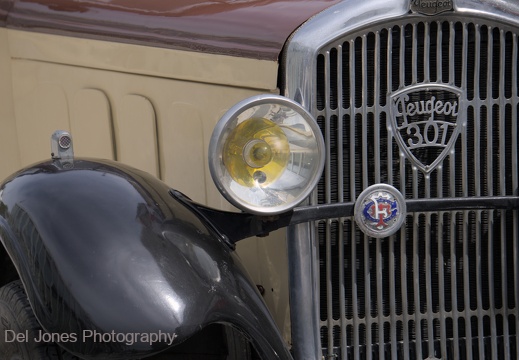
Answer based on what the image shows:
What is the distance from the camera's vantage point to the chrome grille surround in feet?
8.13

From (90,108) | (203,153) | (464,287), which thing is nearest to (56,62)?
(90,108)

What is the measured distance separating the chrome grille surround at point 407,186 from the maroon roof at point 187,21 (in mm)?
117

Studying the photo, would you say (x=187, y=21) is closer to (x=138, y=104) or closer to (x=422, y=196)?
(x=138, y=104)

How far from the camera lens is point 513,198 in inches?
101

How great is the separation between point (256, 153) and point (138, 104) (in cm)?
70

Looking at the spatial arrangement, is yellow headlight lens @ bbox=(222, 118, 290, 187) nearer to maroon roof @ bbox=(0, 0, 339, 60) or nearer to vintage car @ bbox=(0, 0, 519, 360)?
vintage car @ bbox=(0, 0, 519, 360)

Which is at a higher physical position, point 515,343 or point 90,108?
point 90,108

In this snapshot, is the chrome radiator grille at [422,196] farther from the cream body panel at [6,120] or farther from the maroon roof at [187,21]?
the cream body panel at [6,120]

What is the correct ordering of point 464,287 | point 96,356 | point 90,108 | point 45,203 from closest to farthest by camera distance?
point 96,356, point 45,203, point 464,287, point 90,108

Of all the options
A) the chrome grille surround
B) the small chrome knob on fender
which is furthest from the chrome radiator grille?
the small chrome knob on fender

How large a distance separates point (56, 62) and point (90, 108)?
226 mm

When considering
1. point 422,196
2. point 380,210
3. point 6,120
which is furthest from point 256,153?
point 6,120

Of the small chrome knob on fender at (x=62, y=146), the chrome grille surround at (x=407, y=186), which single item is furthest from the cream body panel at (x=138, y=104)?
the small chrome knob on fender at (x=62, y=146)

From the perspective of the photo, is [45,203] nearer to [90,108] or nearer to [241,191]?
[241,191]
